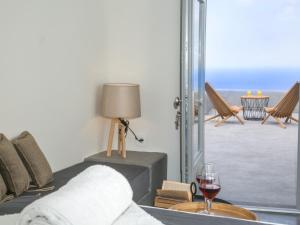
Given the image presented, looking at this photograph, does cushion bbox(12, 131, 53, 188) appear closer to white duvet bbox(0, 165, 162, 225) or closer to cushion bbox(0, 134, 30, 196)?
cushion bbox(0, 134, 30, 196)

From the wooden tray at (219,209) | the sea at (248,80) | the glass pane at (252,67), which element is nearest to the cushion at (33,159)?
the wooden tray at (219,209)

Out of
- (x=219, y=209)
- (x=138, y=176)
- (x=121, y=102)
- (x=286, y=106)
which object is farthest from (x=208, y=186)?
(x=286, y=106)

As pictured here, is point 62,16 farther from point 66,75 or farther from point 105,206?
point 105,206

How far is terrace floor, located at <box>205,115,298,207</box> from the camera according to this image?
3.92 m

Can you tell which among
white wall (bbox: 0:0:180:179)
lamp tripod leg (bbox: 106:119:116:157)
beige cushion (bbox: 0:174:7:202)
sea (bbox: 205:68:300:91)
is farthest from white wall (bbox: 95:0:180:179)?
sea (bbox: 205:68:300:91)

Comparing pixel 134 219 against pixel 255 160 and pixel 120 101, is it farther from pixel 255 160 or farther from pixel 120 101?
pixel 255 160

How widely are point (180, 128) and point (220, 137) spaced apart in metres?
3.40

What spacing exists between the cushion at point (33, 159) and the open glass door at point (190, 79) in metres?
1.36

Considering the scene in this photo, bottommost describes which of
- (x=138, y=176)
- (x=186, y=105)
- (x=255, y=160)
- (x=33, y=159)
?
(x=255, y=160)

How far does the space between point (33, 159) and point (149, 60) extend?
1.57 m

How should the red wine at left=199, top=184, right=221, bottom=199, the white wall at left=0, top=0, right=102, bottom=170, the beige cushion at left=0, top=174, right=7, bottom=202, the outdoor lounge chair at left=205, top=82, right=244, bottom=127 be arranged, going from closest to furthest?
the red wine at left=199, top=184, right=221, bottom=199 < the beige cushion at left=0, top=174, right=7, bottom=202 < the white wall at left=0, top=0, right=102, bottom=170 < the outdoor lounge chair at left=205, top=82, right=244, bottom=127

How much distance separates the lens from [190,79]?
346 cm

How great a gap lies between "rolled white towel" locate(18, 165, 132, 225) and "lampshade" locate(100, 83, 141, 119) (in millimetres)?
2179

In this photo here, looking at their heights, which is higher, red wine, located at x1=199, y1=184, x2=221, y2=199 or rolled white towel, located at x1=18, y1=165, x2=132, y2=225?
rolled white towel, located at x1=18, y1=165, x2=132, y2=225
